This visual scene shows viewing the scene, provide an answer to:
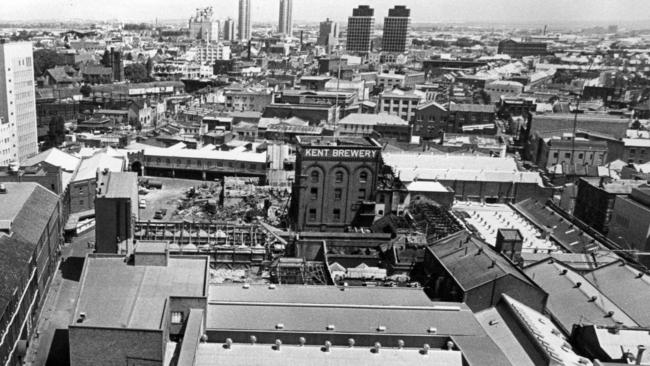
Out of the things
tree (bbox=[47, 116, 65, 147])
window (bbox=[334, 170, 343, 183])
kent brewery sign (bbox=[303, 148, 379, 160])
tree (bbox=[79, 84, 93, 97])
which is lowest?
tree (bbox=[47, 116, 65, 147])

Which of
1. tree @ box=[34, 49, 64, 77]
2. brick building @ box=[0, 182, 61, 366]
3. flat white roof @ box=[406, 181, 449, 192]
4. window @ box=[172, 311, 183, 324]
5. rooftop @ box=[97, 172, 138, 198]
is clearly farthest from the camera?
tree @ box=[34, 49, 64, 77]

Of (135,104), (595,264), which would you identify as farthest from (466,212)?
(135,104)

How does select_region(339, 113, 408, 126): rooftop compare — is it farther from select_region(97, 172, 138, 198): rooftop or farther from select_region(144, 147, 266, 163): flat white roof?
select_region(97, 172, 138, 198): rooftop

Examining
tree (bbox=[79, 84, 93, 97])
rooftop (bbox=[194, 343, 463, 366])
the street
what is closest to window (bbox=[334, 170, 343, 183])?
the street

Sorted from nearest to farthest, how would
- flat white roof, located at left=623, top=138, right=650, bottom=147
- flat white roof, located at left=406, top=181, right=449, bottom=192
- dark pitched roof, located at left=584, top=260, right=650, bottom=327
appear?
1. dark pitched roof, located at left=584, top=260, right=650, bottom=327
2. flat white roof, located at left=406, top=181, right=449, bottom=192
3. flat white roof, located at left=623, top=138, right=650, bottom=147

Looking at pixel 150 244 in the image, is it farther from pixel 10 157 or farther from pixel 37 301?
pixel 10 157

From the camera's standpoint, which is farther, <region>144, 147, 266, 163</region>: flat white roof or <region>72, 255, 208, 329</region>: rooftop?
<region>144, 147, 266, 163</region>: flat white roof

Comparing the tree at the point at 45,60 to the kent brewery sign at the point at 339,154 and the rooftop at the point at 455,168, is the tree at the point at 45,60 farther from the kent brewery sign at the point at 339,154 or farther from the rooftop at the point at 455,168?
the kent brewery sign at the point at 339,154

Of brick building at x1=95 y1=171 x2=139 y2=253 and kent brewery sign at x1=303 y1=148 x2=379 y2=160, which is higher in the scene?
kent brewery sign at x1=303 y1=148 x2=379 y2=160

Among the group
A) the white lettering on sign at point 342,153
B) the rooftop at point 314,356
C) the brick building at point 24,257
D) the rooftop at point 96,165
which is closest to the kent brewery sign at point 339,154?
the white lettering on sign at point 342,153
